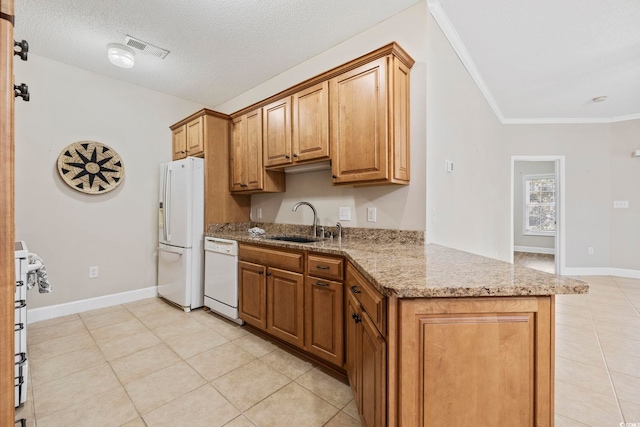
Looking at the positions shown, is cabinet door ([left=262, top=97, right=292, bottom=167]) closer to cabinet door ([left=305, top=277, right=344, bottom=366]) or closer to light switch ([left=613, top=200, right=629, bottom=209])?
cabinet door ([left=305, top=277, right=344, bottom=366])

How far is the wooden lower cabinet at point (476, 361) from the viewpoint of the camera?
952mm

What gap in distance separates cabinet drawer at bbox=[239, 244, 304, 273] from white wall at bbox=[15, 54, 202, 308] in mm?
1842

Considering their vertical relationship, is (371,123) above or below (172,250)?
above

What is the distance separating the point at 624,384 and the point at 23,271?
3861mm

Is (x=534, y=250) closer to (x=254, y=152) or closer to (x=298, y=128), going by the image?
(x=298, y=128)

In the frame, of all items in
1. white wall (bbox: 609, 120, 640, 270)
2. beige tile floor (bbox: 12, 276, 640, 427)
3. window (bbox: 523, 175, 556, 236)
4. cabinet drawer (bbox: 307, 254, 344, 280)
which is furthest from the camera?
window (bbox: 523, 175, 556, 236)

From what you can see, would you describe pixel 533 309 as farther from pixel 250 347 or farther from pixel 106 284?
pixel 106 284

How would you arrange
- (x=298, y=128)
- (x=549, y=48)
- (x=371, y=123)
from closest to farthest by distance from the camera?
(x=371, y=123), (x=298, y=128), (x=549, y=48)

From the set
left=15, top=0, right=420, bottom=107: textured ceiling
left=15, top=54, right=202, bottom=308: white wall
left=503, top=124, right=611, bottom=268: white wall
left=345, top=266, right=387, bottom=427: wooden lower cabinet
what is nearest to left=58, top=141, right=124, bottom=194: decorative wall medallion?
left=15, top=54, right=202, bottom=308: white wall

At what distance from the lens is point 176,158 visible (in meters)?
3.73

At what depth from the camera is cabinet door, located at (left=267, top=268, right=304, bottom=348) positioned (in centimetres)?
212

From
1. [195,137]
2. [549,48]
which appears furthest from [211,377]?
[549,48]

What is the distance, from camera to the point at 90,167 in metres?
3.17

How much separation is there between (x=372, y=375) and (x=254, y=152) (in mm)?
2505
